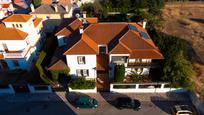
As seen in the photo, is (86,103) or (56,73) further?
(56,73)

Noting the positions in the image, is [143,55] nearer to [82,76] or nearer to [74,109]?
[82,76]

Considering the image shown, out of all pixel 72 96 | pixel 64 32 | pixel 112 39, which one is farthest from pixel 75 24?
pixel 72 96

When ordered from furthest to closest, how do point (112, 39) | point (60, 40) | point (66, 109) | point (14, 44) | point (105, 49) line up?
point (60, 40), point (14, 44), point (105, 49), point (112, 39), point (66, 109)

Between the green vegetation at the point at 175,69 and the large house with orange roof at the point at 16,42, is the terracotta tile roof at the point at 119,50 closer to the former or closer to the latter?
the green vegetation at the point at 175,69

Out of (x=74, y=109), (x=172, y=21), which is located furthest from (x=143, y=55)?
(x=172, y=21)

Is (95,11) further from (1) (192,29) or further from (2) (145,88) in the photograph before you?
(2) (145,88)

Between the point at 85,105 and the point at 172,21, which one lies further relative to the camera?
the point at 172,21
